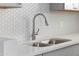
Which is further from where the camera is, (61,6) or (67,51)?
(61,6)

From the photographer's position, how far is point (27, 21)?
113 inches

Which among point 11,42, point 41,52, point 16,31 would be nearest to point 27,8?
point 16,31

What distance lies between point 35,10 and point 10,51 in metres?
1.73

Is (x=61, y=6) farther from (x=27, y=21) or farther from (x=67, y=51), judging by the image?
(x=67, y=51)

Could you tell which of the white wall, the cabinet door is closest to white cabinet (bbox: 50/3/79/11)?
the white wall

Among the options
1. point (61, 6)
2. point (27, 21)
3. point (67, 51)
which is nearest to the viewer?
point (67, 51)

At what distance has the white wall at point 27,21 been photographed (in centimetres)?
255

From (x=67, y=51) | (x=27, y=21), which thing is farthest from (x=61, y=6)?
(x=67, y=51)

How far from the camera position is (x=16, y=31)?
2688mm

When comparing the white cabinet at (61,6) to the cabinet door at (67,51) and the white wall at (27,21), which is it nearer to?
the white wall at (27,21)

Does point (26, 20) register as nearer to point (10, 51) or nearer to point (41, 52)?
point (41, 52)

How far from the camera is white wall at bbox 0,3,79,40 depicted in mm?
2549

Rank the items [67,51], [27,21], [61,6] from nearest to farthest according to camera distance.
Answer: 1. [67,51]
2. [27,21]
3. [61,6]

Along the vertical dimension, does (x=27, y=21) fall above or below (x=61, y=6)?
below
